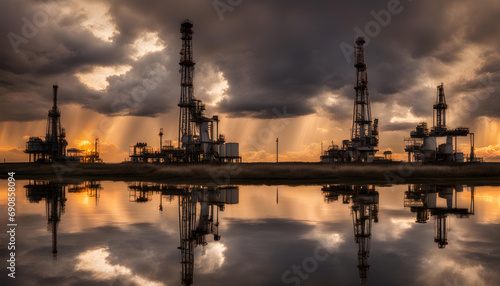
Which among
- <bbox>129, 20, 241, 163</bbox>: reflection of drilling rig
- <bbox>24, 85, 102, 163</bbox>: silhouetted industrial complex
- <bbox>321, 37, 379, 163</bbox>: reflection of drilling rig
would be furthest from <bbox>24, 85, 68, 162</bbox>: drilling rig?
<bbox>321, 37, 379, 163</bbox>: reflection of drilling rig

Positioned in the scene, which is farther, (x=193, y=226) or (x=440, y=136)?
(x=440, y=136)

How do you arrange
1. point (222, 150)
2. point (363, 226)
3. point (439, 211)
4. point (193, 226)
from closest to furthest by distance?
point (363, 226) → point (193, 226) → point (439, 211) → point (222, 150)

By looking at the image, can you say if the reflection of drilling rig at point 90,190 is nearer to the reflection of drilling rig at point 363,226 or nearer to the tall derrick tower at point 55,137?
the reflection of drilling rig at point 363,226

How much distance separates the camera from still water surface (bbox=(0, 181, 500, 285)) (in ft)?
27.1

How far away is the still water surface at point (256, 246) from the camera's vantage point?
826cm

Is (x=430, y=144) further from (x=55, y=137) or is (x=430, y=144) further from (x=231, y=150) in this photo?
(x=55, y=137)

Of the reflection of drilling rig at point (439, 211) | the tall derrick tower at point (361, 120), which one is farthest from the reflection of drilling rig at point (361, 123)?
the reflection of drilling rig at point (439, 211)

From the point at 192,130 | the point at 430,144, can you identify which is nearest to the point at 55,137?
the point at 192,130

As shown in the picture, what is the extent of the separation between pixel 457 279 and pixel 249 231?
24.3ft

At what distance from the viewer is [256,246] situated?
36.6 feet

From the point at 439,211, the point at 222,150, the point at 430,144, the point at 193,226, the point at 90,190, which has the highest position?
the point at 430,144

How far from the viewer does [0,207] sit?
2022 centimetres

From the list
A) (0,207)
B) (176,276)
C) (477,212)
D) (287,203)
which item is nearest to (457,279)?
(176,276)

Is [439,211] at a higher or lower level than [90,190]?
higher
